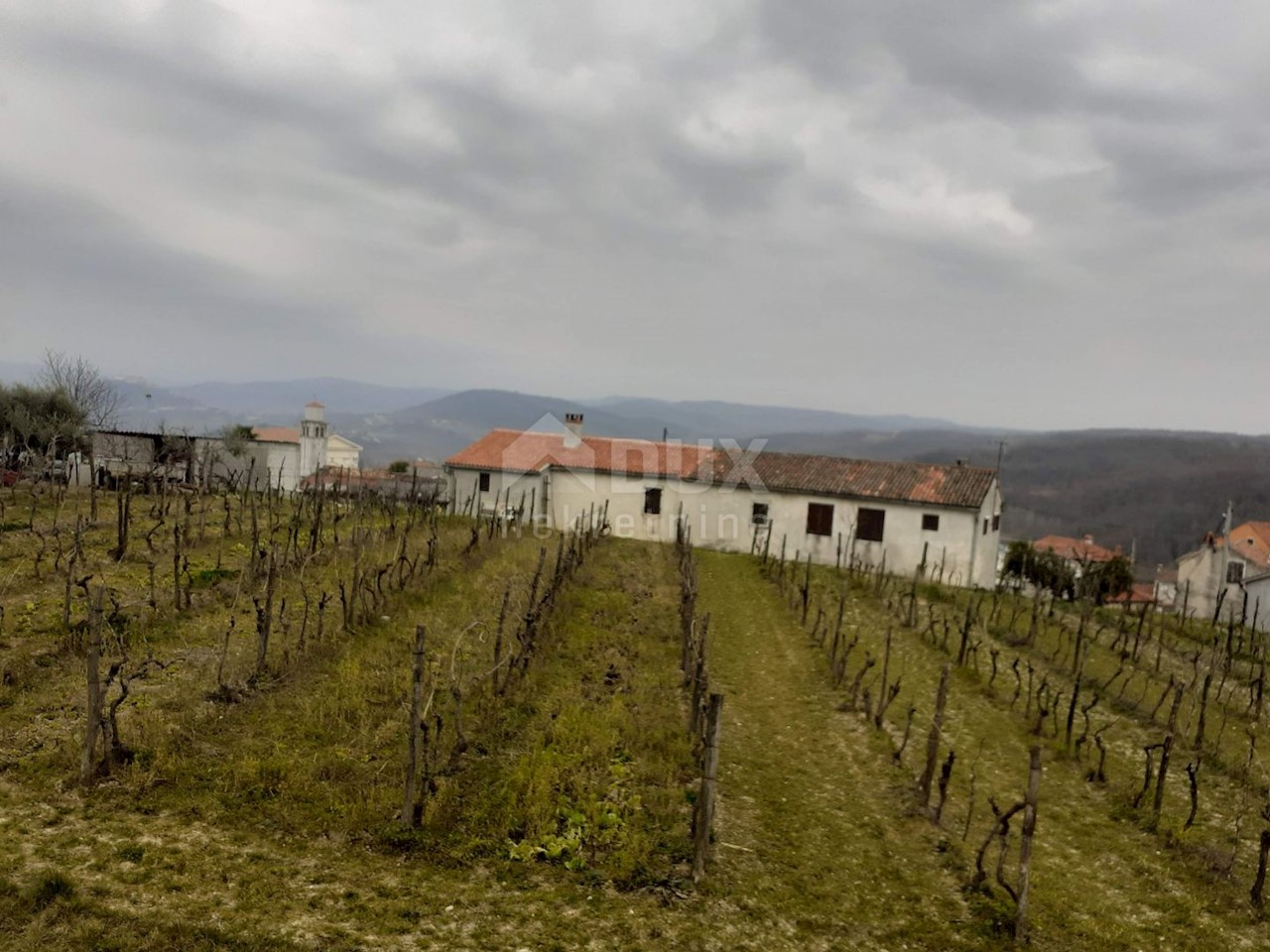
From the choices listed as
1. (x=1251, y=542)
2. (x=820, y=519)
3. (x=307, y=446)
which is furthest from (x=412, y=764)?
(x=1251, y=542)

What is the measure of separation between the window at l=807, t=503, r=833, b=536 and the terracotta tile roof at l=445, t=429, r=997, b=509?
1.90ft

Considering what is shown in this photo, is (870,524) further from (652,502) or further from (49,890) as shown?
(49,890)

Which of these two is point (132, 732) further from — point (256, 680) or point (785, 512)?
point (785, 512)

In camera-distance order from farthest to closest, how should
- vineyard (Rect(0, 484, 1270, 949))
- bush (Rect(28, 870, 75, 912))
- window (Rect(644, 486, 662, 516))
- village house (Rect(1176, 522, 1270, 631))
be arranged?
village house (Rect(1176, 522, 1270, 631))
window (Rect(644, 486, 662, 516))
vineyard (Rect(0, 484, 1270, 949))
bush (Rect(28, 870, 75, 912))

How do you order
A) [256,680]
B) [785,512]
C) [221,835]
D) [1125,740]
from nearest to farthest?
1. [221,835]
2. [256,680]
3. [1125,740]
4. [785,512]

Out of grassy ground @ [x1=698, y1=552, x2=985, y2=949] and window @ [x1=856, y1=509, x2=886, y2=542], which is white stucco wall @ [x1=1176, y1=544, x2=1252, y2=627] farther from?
grassy ground @ [x1=698, y1=552, x2=985, y2=949]

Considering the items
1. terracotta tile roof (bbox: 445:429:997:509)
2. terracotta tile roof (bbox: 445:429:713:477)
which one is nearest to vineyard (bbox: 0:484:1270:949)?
terracotta tile roof (bbox: 445:429:997:509)

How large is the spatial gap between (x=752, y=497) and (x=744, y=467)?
166 cm

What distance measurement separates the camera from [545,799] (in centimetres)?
823

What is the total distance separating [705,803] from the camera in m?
7.23

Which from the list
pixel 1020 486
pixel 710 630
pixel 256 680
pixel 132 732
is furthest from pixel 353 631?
pixel 1020 486

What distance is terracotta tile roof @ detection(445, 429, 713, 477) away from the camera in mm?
33219

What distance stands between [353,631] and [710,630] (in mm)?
8453

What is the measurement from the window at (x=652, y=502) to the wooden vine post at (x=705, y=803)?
83.1ft
